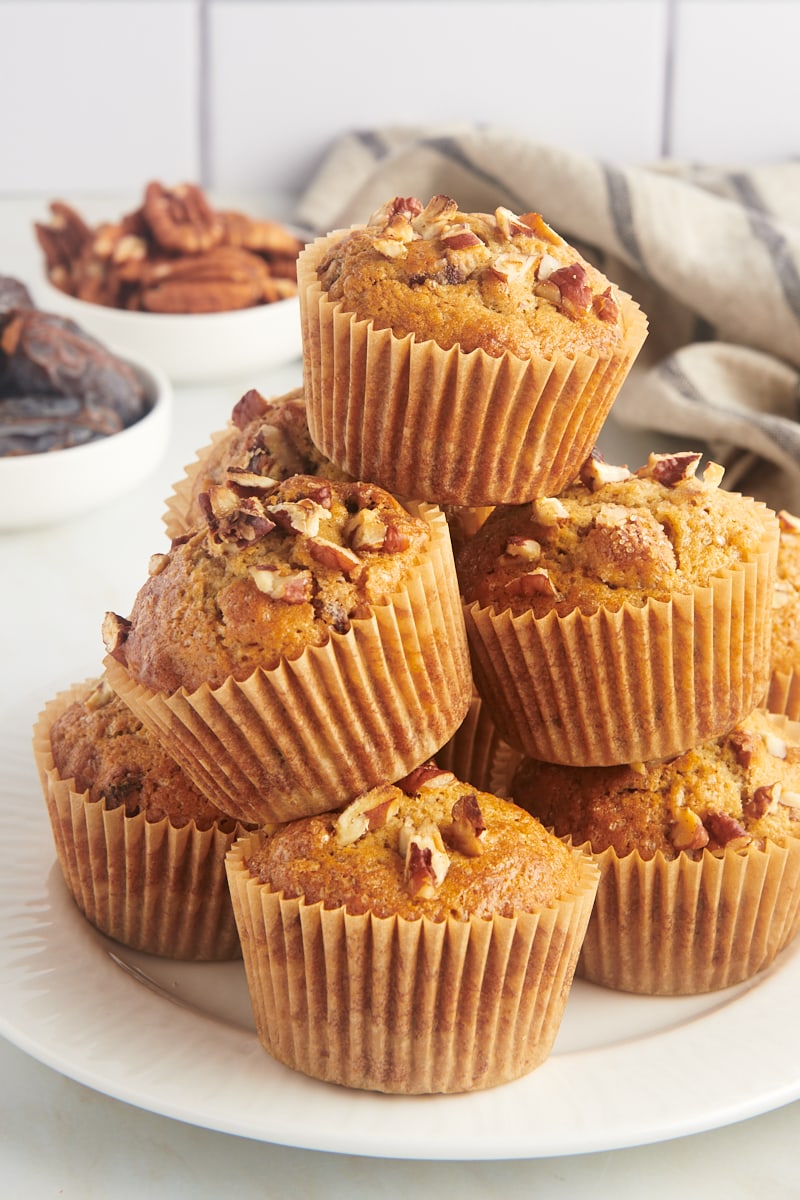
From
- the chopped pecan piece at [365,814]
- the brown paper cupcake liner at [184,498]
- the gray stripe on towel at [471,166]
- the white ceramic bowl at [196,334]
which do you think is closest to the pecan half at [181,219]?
the white ceramic bowl at [196,334]

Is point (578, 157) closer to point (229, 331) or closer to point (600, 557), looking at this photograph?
point (229, 331)

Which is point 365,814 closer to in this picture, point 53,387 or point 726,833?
point 726,833

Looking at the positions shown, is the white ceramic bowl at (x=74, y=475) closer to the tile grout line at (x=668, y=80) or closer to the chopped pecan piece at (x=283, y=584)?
the chopped pecan piece at (x=283, y=584)

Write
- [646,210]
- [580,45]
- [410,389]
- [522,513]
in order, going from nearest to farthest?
[410,389] < [522,513] < [646,210] < [580,45]

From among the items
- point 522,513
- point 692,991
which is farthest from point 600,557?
point 692,991

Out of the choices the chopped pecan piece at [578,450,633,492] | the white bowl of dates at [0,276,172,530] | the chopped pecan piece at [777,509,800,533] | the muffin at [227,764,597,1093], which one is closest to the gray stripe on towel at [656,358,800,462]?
the chopped pecan piece at [777,509,800,533]

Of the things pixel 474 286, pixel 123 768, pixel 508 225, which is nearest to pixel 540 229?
pixel 508 225
